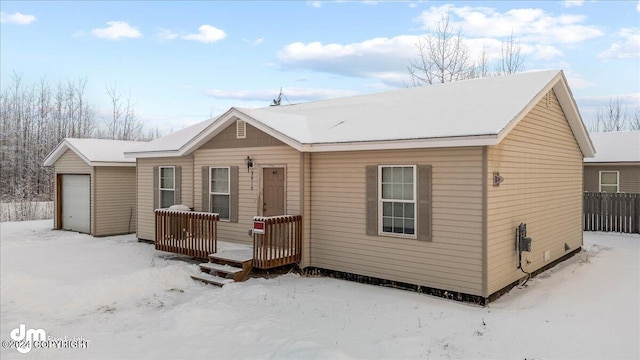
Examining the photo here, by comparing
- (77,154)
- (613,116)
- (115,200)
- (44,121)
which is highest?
(613,116)

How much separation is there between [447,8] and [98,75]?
103ft

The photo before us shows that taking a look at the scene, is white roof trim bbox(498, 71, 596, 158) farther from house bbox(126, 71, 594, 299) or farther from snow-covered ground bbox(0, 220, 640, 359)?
snow-covered ground bbox(0, 220, 640, 359)

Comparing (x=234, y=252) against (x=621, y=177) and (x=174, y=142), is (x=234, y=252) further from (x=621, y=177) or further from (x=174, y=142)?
(x=621, y=177)

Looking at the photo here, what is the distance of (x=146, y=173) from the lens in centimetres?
1373

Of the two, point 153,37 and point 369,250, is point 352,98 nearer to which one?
point 369,250

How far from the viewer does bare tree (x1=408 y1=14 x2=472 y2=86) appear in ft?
87.6

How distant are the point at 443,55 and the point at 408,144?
21.4 meters

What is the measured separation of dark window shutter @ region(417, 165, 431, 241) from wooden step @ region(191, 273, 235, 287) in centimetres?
392

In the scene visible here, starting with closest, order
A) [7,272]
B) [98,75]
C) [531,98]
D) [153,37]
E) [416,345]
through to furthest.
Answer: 1. [416,345]
2. [531,98]
3. [7,272]
4. [153,37]
5. [98,75]

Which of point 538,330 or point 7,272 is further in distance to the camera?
point 7,272

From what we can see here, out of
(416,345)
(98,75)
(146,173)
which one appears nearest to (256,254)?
(416,345)

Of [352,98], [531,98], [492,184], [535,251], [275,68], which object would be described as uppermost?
[275,68]

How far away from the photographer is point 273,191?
10047 millimetres

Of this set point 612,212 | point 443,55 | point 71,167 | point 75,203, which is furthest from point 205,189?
point 443,55
